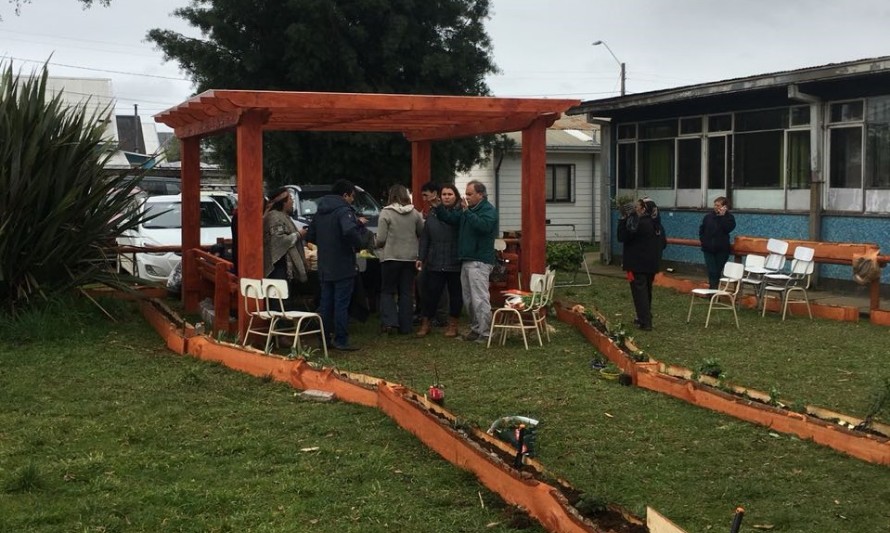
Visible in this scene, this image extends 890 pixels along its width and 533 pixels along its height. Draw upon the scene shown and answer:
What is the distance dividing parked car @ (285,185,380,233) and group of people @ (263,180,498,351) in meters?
5.64

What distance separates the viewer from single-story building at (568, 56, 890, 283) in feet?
45.7

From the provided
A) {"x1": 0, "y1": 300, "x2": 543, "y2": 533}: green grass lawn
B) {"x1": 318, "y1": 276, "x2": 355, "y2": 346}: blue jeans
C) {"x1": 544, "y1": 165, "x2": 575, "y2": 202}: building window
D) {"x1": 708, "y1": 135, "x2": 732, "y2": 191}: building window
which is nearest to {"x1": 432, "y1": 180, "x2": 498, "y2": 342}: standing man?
{"x1": 318, "y1": 276, "x2": 355, "y2": 346}: blue jeans

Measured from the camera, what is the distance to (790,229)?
50.4 ft

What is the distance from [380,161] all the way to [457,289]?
10.3 metres

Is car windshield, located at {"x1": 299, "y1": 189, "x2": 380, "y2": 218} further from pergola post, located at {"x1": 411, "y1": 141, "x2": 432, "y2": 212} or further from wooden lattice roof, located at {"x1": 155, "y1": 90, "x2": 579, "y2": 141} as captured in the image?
wooden lattice roof, located at {"x1": 155, "y1": 90, "x2": 579, "y2": 141}

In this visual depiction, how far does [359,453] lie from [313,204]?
37.3 ft

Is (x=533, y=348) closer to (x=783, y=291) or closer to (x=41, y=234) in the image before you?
(x=783, y=291)

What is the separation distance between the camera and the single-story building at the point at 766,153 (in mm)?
13922

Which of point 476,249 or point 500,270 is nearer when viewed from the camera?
point 476,249

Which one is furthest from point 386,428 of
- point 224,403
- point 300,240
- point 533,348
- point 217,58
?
point 217,58

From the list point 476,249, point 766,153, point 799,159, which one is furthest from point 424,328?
point 766,153

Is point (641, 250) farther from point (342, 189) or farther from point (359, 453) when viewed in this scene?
point (359, 453)

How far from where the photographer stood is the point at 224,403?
7.13m

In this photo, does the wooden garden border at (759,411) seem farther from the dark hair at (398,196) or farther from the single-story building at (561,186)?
the single-story building at (561,186)
